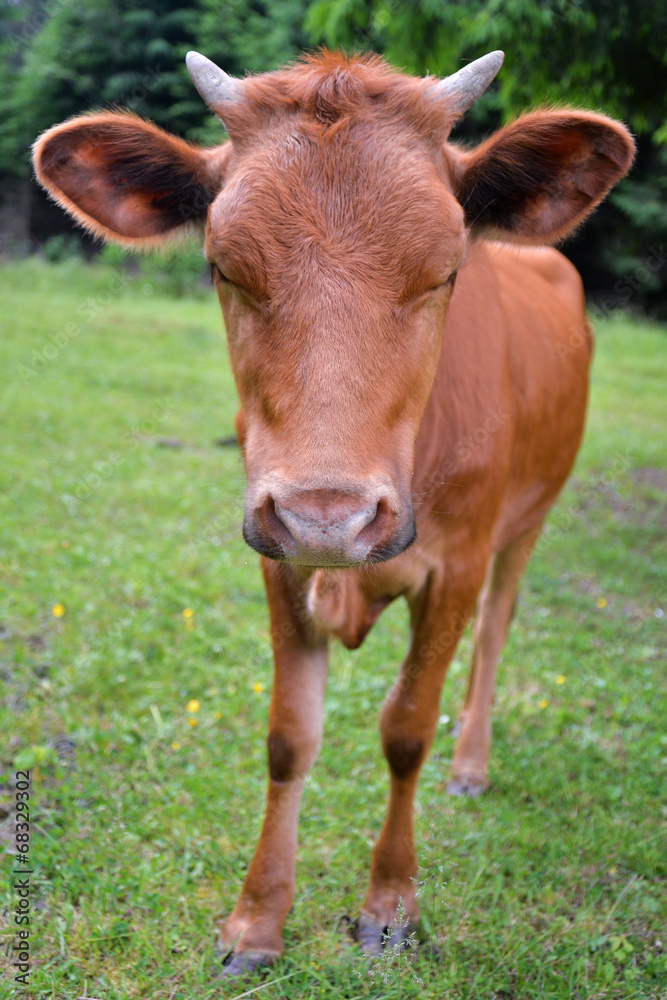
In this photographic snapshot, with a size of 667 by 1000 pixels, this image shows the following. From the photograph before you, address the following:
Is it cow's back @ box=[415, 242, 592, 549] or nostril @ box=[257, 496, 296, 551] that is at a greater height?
nostril @ box=[257, 496, 296, 551]

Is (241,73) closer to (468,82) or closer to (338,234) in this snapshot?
(468,82)

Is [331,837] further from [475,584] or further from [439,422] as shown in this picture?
[439,422]

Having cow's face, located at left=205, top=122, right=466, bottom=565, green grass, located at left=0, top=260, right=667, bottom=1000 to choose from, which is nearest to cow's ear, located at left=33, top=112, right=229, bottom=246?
cow's face, located at left=205, top=122, right=466, bottom=565

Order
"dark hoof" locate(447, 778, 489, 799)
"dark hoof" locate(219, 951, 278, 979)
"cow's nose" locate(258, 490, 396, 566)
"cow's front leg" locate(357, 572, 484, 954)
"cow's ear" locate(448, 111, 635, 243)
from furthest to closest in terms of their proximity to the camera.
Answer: "dark hoof" locate(447, 778, 489, 799), "cow's front leg" locate(357, 572, 484, 954), "dark hoof" locate(219, 951, 278, 979), "cow's ear" locate(448, 111, 635, 243), "cow's nose" locate(258, 490, 396, 566)

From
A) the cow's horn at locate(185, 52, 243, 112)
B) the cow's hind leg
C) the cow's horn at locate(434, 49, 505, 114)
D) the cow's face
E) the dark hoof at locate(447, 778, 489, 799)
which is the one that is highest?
the cow's horn at locate(434, 49, 505, 114)

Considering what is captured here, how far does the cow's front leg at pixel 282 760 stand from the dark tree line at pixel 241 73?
188 inches

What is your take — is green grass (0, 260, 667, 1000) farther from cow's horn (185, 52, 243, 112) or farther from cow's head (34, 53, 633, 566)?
cow's horn (185, 52, 243, 112)

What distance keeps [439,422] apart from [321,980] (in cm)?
167

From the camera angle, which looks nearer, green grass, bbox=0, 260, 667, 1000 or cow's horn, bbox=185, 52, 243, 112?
cow's horn, bbox=185, 52, 243, 112

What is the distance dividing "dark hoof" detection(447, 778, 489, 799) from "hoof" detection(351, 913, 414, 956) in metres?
0.85

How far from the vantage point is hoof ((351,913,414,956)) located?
2.46 metres

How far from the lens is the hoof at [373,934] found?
2461 mm

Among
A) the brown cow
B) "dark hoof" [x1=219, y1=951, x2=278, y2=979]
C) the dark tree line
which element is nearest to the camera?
the brown cow

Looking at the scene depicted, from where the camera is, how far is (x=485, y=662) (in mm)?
3666
